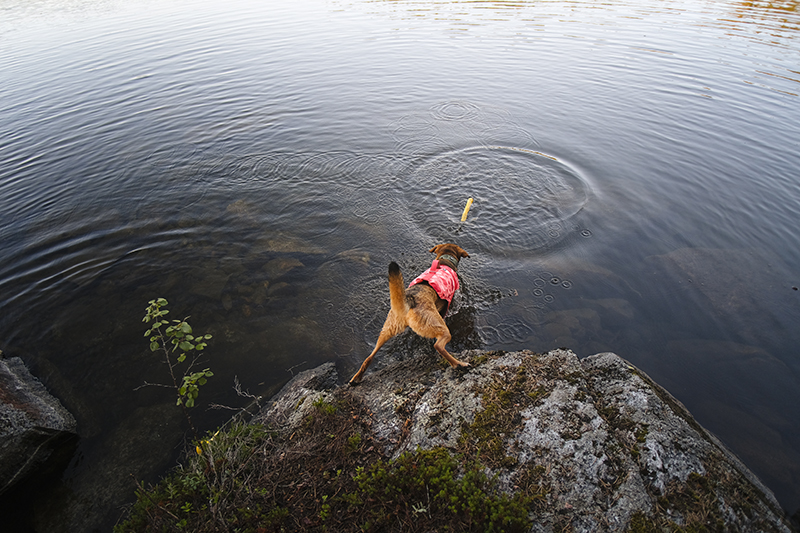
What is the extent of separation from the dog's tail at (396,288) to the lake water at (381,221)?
1.21 meters

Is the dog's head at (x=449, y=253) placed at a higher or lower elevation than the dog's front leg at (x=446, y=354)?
higher

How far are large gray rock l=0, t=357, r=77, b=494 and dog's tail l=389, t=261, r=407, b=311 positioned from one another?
14.0 feet

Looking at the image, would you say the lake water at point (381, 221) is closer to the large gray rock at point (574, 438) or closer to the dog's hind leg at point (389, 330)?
the dog's hind leg at point (389, 330)

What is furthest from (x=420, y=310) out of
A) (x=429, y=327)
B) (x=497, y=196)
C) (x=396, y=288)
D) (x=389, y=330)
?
(x=497, y=196)

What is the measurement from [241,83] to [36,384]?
14.7 metres

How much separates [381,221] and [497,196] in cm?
286

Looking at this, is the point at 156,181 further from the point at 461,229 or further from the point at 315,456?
the point at 315,456

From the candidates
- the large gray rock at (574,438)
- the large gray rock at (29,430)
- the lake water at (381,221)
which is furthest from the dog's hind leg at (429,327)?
the large gray rock at (29,430)

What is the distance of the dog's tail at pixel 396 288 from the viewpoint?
4.35m

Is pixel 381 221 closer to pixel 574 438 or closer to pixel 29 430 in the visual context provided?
pixel 574 438

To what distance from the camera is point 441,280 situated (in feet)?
18.3

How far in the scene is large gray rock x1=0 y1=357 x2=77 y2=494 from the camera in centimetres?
412

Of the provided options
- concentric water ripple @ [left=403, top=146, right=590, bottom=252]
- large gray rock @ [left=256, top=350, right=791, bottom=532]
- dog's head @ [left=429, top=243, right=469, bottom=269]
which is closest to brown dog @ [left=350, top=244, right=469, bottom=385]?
large gray rock @ [left=256, top=350, right=791, bottom=532]

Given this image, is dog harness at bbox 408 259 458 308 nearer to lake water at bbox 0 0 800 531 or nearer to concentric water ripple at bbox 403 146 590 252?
lake water at bbox 0 0 800 531
